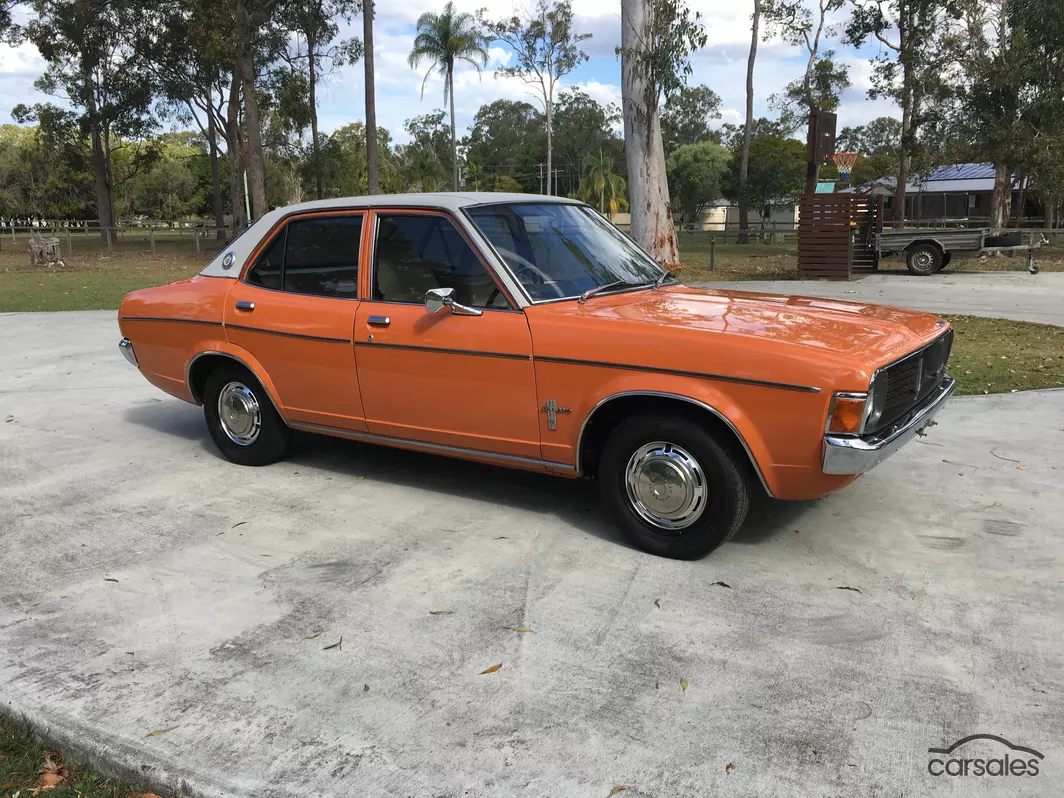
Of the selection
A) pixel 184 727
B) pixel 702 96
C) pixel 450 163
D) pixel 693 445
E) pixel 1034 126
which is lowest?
pixel 184 727

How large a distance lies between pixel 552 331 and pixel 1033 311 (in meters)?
11.2

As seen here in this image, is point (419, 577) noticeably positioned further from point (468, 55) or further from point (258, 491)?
point (468, 55)

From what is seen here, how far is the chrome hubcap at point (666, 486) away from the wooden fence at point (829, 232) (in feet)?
54.0

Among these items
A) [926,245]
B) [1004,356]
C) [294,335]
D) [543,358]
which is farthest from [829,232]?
[543,358]

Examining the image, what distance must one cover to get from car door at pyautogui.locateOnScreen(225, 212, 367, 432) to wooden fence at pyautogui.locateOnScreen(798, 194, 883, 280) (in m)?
16.1

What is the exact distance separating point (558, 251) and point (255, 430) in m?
2.33

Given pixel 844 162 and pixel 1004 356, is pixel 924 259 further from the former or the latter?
pixel 1004 356

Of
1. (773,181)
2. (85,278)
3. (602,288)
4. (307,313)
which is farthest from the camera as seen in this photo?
(773,181)

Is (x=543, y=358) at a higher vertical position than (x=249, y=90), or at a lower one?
lower

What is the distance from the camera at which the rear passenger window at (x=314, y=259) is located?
205 inches

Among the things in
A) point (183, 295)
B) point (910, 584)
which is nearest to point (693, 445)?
point (910, 584)

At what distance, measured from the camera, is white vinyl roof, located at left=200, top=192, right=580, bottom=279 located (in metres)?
4.97

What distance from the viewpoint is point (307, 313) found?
5.25m

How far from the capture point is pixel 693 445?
4.02 meters
